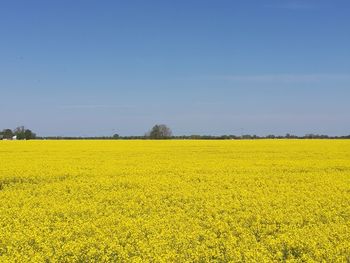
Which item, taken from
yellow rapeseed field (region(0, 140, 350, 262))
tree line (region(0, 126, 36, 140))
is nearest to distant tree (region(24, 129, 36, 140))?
tree line (region(0, 126, 36, 140))

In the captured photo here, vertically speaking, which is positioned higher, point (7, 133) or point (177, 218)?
point (7, 133)

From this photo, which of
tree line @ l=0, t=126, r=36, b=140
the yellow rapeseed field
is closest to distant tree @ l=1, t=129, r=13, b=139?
tree line @ l=0, t=126, r=36, b=140

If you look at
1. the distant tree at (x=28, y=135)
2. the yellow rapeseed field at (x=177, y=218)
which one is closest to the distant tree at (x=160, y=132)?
the distant tree at (x=28, y=135)

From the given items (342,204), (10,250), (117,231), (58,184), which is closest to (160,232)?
(117,231)

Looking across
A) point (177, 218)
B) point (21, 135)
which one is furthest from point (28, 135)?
point (177, 218)

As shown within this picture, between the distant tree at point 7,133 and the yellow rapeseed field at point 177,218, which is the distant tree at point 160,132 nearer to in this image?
the distant tree at point 7,133

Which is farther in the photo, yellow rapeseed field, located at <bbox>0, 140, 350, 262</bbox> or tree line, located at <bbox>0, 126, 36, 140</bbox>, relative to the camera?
tree line, located at <bbox>0, 126, 36, 140</bbox>

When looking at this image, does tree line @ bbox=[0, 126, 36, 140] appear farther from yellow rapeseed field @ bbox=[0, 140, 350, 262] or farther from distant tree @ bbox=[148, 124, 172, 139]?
yellow rapeseed field @ bbox=[0, 140, 350, 262]

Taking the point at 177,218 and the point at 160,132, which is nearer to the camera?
the point at 177,218

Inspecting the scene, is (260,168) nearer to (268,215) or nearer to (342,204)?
(342,204)

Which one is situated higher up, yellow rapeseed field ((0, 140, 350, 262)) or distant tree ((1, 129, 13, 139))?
distant tree ((1, 129, 13, 139))

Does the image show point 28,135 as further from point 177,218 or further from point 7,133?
point 177,218

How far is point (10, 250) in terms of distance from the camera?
8008mm

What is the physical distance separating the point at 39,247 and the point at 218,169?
1259 cm
